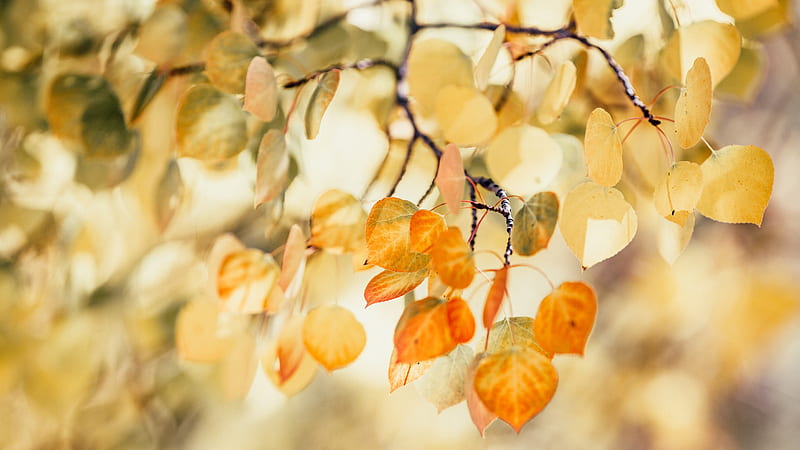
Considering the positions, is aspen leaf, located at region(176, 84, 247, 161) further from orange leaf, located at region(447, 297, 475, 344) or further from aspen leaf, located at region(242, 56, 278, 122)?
orange leaf, located at region(447, 297, 475, 344)

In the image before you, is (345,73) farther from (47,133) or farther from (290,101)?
(47,133)

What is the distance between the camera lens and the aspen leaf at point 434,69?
26 centimetres

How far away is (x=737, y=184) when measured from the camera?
225 mm

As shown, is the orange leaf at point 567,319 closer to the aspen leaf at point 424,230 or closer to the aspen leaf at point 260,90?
the aspen leaf at point 424,230

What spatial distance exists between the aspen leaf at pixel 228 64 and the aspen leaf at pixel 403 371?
15cm

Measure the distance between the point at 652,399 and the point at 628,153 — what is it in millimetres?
195

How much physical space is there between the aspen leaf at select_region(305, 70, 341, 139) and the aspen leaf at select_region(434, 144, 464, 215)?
0.25 ft

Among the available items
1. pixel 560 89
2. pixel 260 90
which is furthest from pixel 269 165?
pixel 560 89

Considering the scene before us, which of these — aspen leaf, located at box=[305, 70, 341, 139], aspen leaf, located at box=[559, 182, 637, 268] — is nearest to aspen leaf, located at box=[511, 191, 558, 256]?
aspen leaf, located at box=[559, 182, 637, 268]

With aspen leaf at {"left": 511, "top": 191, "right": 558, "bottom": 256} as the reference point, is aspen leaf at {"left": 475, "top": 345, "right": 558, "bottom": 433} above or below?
below

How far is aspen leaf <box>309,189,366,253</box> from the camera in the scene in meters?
0.28

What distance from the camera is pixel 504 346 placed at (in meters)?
0.22

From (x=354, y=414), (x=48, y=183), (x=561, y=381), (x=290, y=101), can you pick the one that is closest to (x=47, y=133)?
(x=48, y=183)

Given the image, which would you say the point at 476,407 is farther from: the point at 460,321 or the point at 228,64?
the point at 228,64
